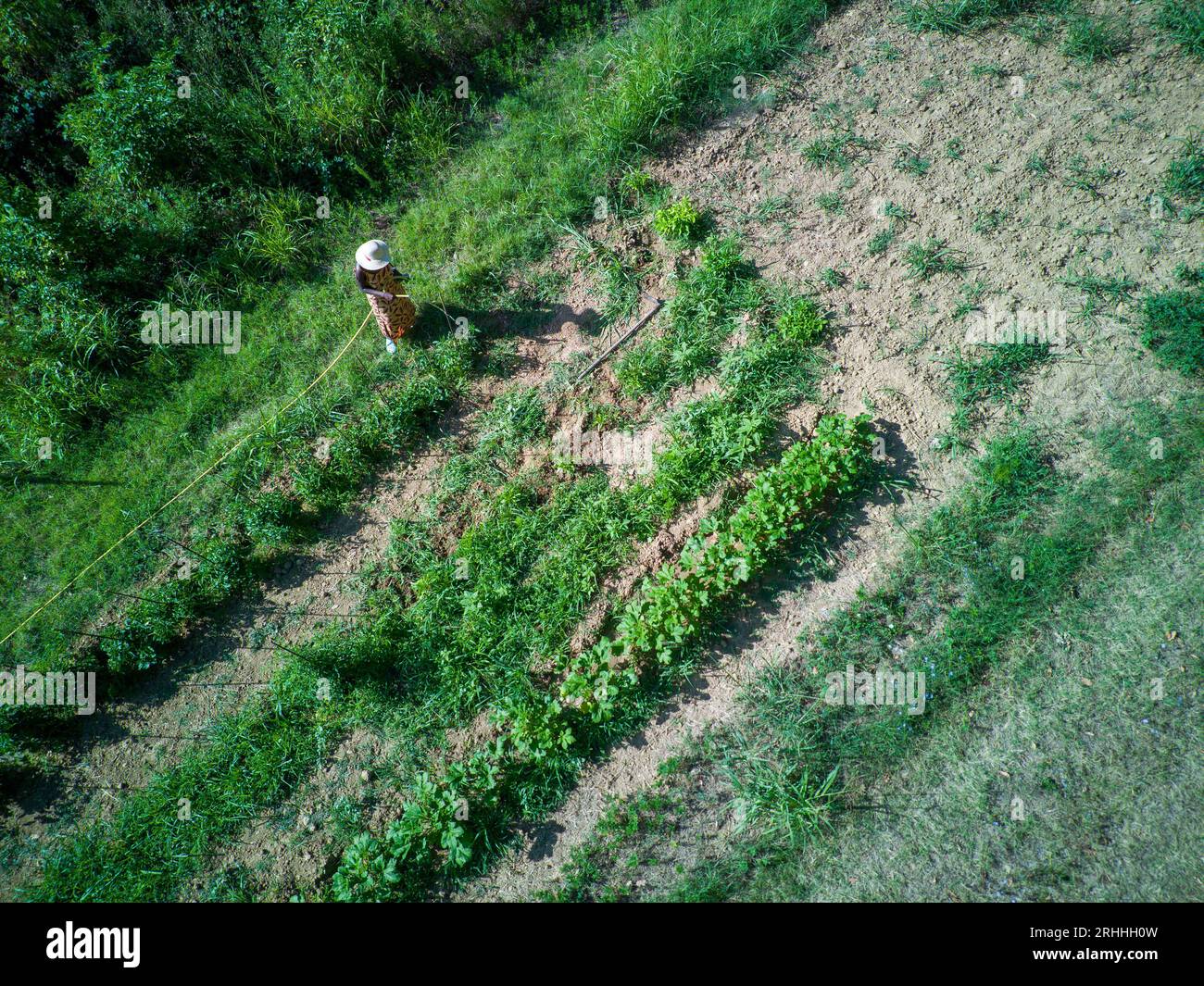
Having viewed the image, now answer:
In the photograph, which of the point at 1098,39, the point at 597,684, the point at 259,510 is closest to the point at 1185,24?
the point at 1098,39

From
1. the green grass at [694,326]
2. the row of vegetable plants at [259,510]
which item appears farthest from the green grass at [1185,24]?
the row of vegetable plants at [259,510]

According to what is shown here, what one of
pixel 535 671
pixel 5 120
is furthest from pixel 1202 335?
pixel 5 120

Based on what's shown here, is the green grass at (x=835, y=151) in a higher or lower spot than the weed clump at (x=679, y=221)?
higher

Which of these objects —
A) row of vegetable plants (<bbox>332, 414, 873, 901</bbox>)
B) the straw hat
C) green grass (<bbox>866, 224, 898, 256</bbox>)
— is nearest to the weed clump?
green grass (<bbox>866, 224, 898, 256</bbox>)

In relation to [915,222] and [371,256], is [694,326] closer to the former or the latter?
[915,222]

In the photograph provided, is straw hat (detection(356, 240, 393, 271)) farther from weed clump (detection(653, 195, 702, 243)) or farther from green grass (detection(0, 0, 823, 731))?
weed clump (detection(653, 195, 702, 243))

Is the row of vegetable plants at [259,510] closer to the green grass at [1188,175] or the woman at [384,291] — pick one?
the woman at [384,291]

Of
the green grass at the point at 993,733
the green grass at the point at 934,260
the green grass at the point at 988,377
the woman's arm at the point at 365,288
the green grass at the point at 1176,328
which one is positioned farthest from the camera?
the green grass at the point at 934,260

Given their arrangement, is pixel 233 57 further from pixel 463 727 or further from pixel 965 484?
pixel 965 484
